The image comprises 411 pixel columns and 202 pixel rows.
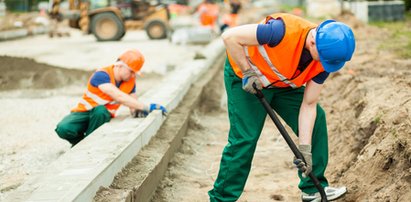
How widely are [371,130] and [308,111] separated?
1.37 metres

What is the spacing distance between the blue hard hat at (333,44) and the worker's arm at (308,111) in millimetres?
278

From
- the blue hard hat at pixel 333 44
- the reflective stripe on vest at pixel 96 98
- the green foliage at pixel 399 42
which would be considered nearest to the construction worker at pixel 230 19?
the green foliage at pixel 399 42

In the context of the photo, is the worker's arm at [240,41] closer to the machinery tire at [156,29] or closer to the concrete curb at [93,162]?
the concrete curb at [93,162]

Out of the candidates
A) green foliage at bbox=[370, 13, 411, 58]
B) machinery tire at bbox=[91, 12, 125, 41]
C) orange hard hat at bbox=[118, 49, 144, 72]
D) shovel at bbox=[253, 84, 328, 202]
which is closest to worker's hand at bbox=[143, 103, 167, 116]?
orange hard hat at bbox=[118, 49, 144, 72]

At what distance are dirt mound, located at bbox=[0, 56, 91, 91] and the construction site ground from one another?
0.05 feet

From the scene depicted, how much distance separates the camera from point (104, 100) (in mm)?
5832

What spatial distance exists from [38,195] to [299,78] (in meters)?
1.72

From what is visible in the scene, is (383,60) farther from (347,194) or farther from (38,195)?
(38,195)

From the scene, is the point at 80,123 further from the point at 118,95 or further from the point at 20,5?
the point at 20,5

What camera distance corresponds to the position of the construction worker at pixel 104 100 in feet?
18.6

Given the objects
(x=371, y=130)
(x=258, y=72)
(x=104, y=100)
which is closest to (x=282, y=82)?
(x=258, y=72)

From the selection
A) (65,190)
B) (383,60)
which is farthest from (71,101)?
(65,190)

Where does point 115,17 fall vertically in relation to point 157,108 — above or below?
below

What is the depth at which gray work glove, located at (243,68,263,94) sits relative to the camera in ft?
12.8
